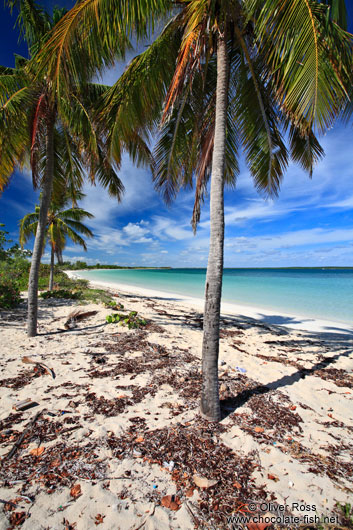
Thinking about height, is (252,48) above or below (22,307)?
above

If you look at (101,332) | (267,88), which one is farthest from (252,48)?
(101,332)

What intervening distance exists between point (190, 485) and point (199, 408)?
988mm

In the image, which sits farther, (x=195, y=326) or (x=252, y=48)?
(x=195, y=326)

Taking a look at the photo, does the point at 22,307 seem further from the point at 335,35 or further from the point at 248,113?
the point at 335,35

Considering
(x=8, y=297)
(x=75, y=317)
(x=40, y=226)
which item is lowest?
(x=75, y=317)

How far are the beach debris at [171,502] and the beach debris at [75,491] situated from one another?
26.3 inches

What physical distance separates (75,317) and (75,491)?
5434mm

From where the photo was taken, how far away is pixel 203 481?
1.87m

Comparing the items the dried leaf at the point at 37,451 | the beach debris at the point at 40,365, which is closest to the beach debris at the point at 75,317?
the beach debris at the point at 40,365

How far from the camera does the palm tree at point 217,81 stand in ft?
8.22

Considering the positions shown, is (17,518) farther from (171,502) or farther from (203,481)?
(203,481)

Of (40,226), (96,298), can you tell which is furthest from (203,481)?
(96,298)

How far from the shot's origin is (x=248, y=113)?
4.26 meters

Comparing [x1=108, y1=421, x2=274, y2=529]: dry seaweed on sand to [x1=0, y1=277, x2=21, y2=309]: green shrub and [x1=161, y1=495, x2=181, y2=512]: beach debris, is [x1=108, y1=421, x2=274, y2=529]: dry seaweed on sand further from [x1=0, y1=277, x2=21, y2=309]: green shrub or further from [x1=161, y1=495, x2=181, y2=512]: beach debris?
[x1=0, y1=277, x2=21, y2=309]: green shrub
